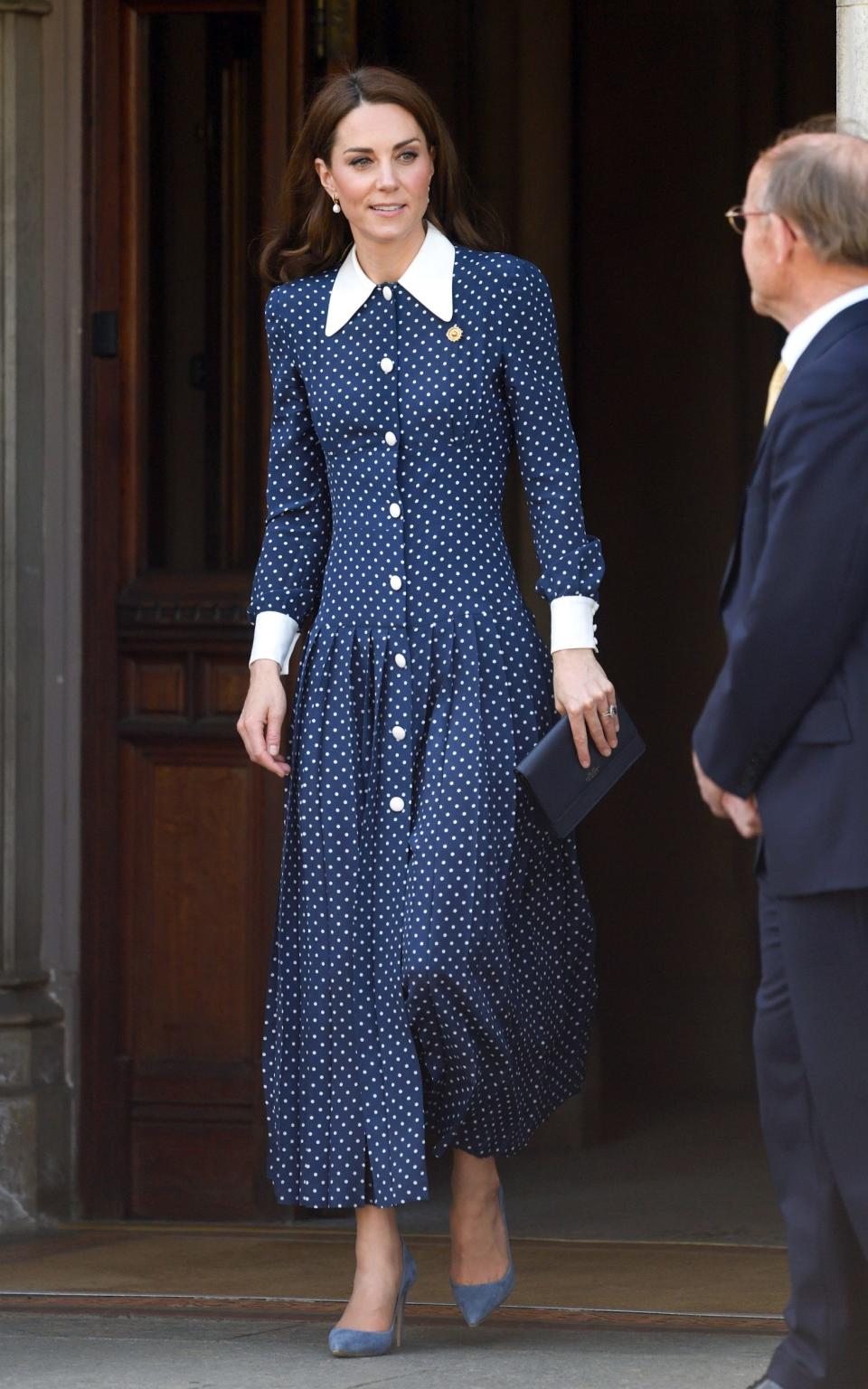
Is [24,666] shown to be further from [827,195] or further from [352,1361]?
[827,195]

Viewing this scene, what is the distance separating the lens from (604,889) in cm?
698

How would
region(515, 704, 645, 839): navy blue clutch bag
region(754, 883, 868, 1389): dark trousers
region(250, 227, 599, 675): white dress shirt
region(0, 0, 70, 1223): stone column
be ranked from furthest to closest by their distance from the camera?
1. region(0, 0, 70, 1223): stone column
2. region(250, 227, 599, 675): white dress shirt
3. region(515, 704, 645, 839): navy blue clutch bag
4. region(754, 883, 868, 1389): dark trousers

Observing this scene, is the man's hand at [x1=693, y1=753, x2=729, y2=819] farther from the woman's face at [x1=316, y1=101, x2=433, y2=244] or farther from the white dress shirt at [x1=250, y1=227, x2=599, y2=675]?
the woman's face at [x1=316, y1=101, x2=433, y2=244]

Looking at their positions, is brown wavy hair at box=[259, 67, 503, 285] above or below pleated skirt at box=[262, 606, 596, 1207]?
above

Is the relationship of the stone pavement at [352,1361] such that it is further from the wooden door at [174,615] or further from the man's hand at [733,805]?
the wooden door at [174,615]

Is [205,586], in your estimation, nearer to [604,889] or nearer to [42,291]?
[42,291]

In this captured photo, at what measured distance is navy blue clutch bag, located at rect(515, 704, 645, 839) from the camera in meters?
3.68

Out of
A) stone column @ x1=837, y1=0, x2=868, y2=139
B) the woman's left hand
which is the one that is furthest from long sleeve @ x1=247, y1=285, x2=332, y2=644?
stone column @ x1=837, y1=0, x2=868, y2=139

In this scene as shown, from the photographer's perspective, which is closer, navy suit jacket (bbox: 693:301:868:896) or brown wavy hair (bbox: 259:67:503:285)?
navy suit jacket (bbox: 693:301:868:896)

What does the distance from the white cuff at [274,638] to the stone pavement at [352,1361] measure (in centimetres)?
103

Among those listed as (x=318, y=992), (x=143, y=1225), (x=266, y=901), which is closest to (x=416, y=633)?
(x=318, y=992)

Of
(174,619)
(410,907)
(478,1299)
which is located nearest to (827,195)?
(410,907)

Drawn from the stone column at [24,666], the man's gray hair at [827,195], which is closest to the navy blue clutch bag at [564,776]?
the man's gray hair at [827,195]

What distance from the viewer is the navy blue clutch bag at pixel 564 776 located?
12.1 ft
